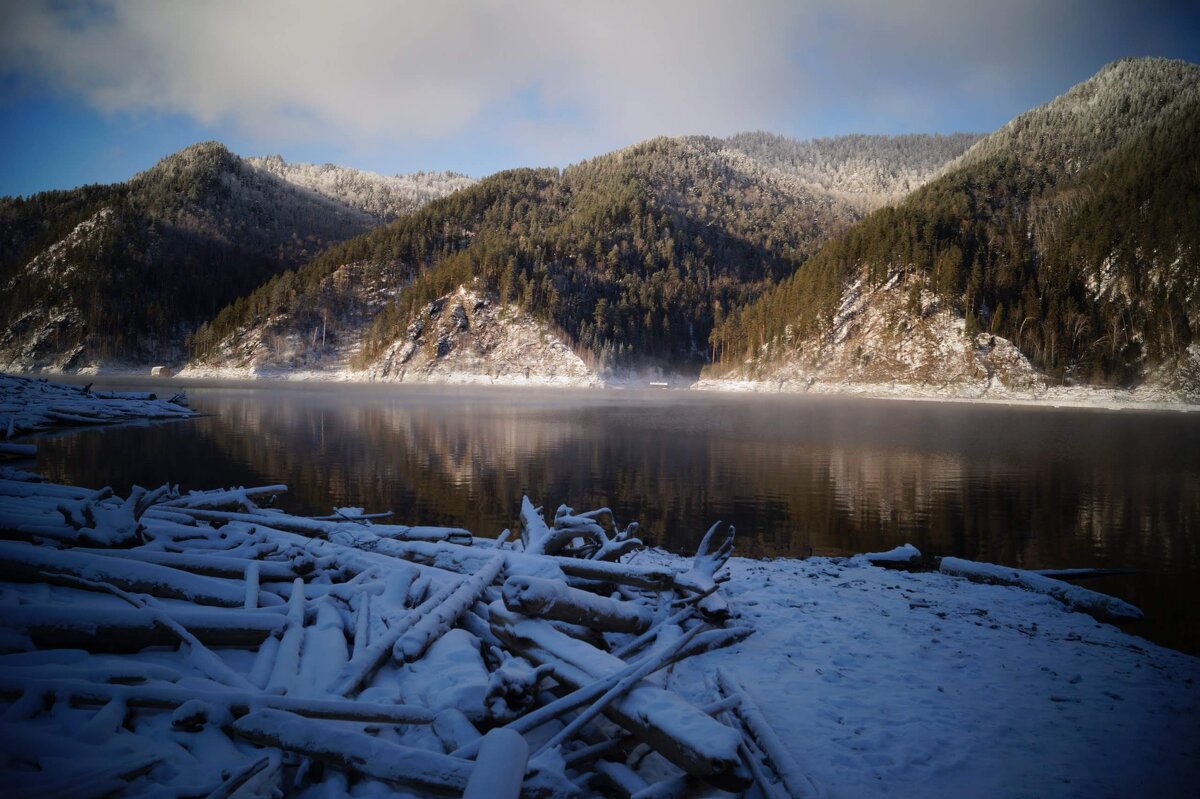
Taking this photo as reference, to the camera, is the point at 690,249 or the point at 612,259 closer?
the point at 612,259

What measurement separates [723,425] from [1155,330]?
85.2m

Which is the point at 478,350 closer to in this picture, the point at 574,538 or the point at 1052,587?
the point at 574,538

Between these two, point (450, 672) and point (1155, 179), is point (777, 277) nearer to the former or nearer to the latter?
point (1155, 179)

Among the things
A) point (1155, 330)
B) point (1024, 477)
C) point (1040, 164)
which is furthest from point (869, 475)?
point (1040, 164)

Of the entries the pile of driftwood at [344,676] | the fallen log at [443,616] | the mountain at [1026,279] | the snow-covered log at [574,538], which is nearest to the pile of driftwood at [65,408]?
the pile of driftwood at [344,676]

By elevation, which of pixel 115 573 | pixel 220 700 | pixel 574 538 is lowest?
pixel 574 538

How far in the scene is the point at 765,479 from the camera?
71.2 feet

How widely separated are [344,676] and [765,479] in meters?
19.1

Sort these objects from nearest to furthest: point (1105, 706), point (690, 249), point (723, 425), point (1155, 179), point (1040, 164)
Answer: point (1105, 706) → point (723, 425) → point (1155, 179) → point (1040, 164) → point (690, 249)

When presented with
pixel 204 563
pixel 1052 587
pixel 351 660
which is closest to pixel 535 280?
pixel 1052 587

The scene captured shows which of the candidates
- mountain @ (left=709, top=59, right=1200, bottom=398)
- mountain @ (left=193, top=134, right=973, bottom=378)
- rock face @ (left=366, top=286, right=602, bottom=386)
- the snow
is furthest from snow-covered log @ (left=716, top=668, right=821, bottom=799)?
mountain @ (left=193, top=134, right=973, bottom=378)

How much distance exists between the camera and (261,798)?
10.0 ft

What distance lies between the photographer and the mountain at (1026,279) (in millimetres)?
85250

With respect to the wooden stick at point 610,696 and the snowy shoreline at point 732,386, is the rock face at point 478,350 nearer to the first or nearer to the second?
the snowy shoreline at point 732,386
